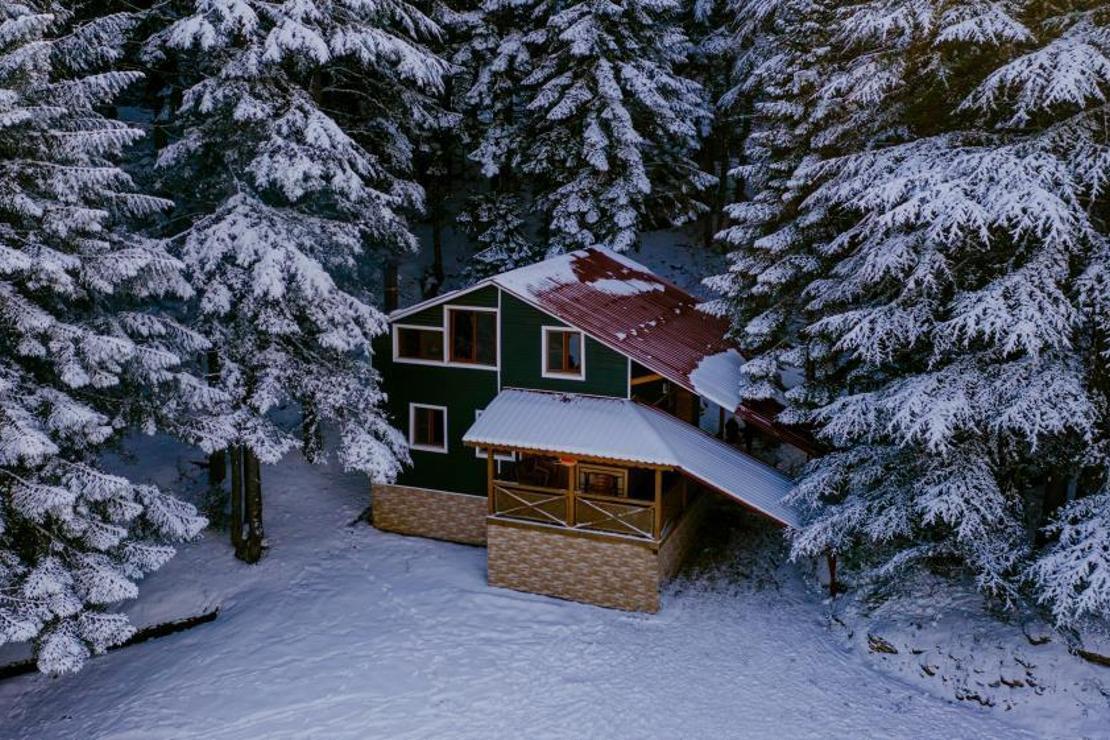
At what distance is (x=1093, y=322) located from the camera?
12352 mm

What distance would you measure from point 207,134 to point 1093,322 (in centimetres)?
1691

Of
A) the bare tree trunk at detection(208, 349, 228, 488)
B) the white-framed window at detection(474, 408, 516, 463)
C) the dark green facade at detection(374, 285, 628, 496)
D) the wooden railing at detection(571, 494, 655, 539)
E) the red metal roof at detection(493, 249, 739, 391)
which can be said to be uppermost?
the red metal roof at detection(493, 249, 739, 391)

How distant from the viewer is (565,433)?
1700 centimetres

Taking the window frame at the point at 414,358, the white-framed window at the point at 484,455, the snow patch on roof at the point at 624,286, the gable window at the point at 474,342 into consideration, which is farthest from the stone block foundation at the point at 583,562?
the snow patch on roof at the point at 624,286

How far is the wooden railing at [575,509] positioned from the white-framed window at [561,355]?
2.78 meters

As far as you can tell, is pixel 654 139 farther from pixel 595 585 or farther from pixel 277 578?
pixel 277 578

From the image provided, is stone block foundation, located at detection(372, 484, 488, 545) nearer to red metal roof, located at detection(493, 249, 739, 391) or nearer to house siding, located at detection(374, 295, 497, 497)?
house siding, located at detection(374, 295, 497, 497)

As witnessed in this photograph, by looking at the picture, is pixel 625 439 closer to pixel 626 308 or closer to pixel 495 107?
pixel 626 308

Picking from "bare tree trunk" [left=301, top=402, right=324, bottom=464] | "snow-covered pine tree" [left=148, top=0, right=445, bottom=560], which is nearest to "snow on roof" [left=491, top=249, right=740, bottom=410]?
"snow-covered pine tree" [left=148, top=0, right=445, bottom=560]

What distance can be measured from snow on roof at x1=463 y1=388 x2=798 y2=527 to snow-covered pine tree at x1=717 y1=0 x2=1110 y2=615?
123 cm

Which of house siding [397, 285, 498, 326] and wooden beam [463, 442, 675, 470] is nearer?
wooden beam [463, 442, 675, 470]

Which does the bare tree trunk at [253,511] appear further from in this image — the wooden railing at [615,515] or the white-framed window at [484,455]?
the wooden railing at [615,515]

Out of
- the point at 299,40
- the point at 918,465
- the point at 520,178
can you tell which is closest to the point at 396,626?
the point at 918,465

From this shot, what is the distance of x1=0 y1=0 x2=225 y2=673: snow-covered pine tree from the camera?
38.3 feet
